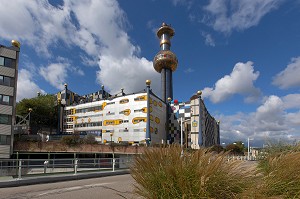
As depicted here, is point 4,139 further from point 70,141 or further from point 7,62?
point 7,62

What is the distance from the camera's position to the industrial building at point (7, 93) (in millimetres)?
31797

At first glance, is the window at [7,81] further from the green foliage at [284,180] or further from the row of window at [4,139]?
the green foliage at [284,180]

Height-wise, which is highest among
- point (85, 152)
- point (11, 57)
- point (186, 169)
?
point (11, 57)

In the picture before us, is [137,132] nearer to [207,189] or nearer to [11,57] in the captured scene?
[11,57]

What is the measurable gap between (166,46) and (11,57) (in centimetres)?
4275

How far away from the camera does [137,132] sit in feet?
167

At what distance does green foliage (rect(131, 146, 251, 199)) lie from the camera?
2.79 metres

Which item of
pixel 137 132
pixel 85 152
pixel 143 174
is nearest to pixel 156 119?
pixel 137 132

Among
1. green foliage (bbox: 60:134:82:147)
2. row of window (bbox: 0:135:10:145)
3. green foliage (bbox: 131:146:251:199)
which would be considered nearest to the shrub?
green foliage (bbox: 60:134:82:147)

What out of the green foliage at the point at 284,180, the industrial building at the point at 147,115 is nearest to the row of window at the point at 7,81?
the industrial building at the point at 147,115

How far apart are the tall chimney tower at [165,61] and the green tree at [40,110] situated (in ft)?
103

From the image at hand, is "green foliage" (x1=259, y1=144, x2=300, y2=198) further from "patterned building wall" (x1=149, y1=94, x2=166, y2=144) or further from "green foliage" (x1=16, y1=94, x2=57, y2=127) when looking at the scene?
A: "green foliage" (x1=16, y1=94, x2=57, y2=127)

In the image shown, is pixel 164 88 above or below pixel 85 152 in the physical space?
above

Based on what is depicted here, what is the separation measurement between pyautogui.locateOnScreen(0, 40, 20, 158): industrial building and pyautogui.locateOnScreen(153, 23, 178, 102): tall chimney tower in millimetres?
37590
